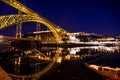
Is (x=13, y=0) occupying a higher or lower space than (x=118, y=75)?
higher

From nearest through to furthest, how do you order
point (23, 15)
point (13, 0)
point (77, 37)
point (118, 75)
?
point (118, 75) < point (13, 0) < point (23, 15) < point (77, 37)

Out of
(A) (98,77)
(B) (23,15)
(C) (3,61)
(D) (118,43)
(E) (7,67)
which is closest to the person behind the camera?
(A) (98,77)

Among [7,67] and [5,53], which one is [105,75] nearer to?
[7,67]

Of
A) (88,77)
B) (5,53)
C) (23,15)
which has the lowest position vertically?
(88,77)

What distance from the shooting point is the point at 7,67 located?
71.6 feet

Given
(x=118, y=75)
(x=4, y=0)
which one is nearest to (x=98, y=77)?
(x=118, y=75)

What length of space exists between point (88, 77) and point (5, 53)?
12.7 meters

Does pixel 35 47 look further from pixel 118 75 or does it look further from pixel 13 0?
pixel 118 75

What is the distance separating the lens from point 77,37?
8494cm

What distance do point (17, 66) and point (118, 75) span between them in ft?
39.2

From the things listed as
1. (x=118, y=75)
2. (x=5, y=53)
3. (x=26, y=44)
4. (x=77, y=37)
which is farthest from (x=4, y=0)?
(x=77, y=37)

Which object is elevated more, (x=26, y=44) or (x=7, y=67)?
(x=26, y=44)

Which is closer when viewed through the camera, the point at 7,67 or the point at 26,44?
the point at 7,67

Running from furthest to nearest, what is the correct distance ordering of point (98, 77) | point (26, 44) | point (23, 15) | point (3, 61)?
point (26, 44) < point (23, 15) < point (3, 61) < point (98, 77)
